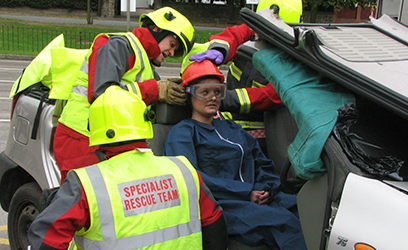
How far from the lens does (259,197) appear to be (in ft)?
9.73

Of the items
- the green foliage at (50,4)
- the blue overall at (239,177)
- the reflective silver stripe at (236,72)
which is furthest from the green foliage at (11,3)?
the blue overall at (239,177)

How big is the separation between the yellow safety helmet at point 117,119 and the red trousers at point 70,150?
1.04 meters

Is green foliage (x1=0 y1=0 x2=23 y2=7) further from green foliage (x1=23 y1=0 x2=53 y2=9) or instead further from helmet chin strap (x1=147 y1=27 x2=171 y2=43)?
helmet chin strap (x1=147 y1=27 x2=171 y2=43)

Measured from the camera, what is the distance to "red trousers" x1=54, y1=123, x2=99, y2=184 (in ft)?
10.5

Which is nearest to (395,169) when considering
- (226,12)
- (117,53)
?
(117,53)

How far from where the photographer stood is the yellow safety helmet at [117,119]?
2119 mm

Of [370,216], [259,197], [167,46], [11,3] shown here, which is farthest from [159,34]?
[11,3]

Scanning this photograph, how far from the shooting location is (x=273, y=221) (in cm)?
259

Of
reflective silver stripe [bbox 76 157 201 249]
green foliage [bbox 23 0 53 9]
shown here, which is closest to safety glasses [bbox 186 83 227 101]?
reflective silver stripe [bbox 76 157 201 249]

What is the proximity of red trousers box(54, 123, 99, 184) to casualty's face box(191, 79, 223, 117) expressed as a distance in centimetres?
78

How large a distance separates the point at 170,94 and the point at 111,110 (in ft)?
3.80

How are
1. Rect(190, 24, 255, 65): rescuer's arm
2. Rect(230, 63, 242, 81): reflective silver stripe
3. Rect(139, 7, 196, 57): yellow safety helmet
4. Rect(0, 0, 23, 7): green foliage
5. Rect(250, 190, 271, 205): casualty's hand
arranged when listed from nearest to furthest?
Rect(250, 190, 271, 205): casualty's hand → Rect(139, 7, 196, 57): yellow safety helmet → Rect(190, 24, 255, 65): rescuer's arm → Rect(230, 63, 242, 81): reflective silver stripe → Rect(0, 0, 23, 7): green foliage

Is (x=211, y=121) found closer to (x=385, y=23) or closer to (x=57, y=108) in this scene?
(x=57, y=108)

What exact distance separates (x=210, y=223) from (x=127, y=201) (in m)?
0.49
